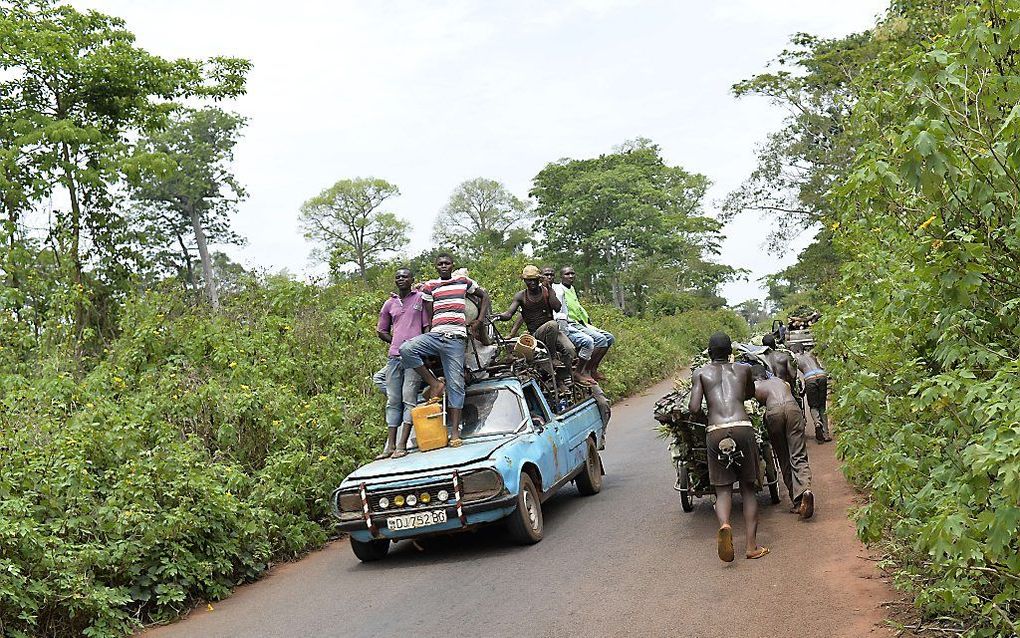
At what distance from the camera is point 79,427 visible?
9.78 metres

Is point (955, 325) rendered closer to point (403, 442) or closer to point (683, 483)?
point (683, 483)

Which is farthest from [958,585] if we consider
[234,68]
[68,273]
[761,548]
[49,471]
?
Result: [234,68]

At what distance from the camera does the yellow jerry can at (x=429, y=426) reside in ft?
34.4

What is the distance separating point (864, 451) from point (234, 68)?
15.0 m

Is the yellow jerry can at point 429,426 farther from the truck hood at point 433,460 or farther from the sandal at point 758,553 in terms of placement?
the sandal at point 758,553

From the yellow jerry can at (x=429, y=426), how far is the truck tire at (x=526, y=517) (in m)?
1.12

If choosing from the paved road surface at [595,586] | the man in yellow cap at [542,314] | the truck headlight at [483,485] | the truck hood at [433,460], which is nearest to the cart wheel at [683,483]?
the paved road surface at [595,586]

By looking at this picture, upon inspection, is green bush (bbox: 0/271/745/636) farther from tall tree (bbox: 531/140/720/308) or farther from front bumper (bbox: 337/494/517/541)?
tall tree (bbox: 531/140/720/308)

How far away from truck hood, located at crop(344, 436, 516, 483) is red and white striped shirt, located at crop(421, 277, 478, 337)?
1378 mm

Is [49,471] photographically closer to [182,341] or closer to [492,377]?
[492,377]

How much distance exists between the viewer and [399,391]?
11391mm


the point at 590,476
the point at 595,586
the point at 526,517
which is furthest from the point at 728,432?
the point at 590,476

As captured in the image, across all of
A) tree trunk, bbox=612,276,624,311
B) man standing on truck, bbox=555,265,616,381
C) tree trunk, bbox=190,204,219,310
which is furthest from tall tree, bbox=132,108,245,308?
man standing on truck, bbox=555,265,616,381

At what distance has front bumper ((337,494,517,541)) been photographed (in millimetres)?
9203
